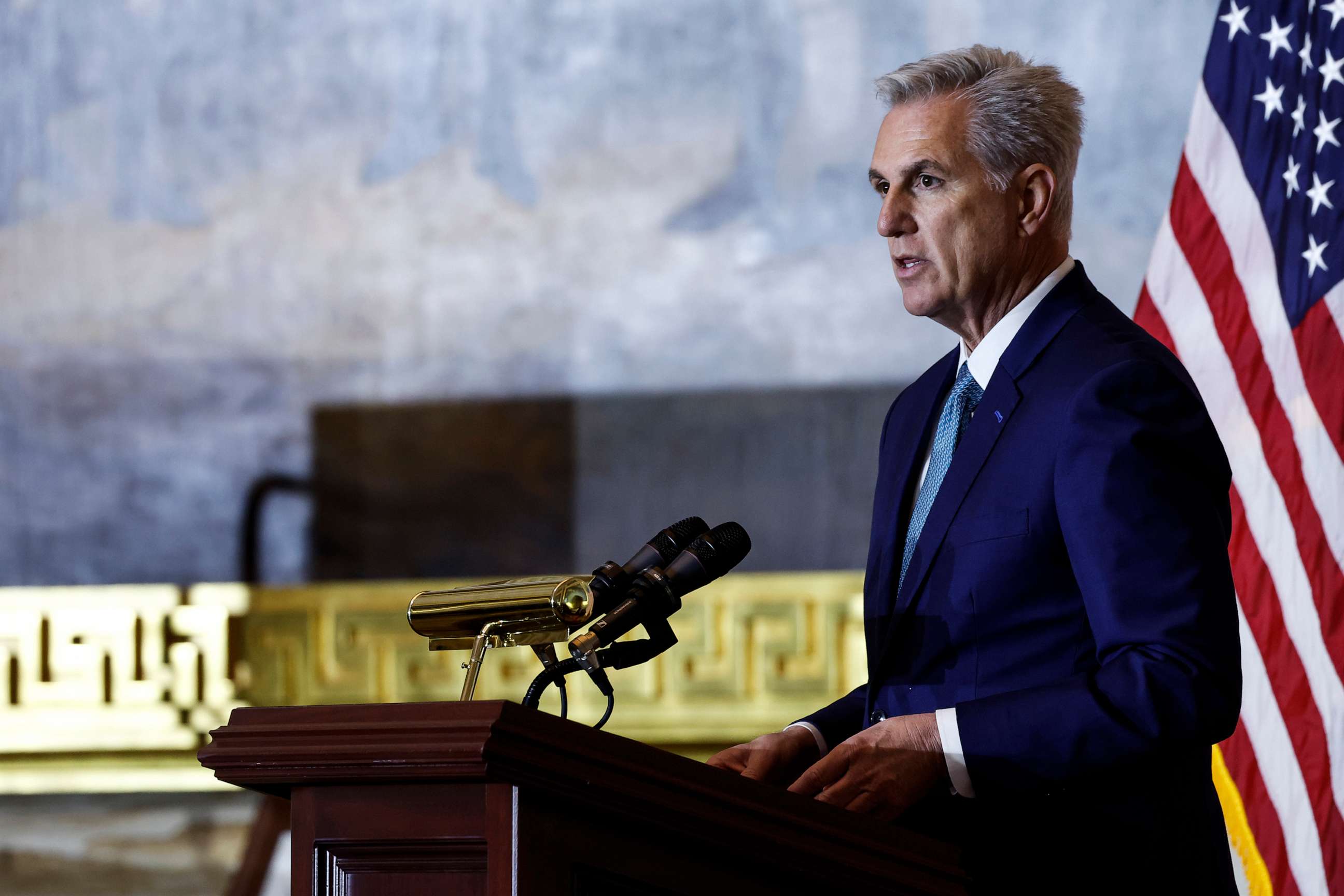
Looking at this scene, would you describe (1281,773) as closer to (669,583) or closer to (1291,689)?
(1291,689)

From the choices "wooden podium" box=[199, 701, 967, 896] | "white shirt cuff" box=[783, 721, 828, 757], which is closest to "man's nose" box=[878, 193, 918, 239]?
"white shirt cuff" box=[783, 721, 828, 757]

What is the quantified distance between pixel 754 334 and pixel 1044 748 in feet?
11.3

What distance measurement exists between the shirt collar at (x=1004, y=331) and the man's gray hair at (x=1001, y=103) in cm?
7

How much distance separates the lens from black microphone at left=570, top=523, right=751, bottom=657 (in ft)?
4.27

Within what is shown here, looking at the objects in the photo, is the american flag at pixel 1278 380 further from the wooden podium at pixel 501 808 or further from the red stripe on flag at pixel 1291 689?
the wooden podium at pixel 501 808

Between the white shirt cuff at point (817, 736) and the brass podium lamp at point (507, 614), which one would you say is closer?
the brass podium lamp at point (507, 614)

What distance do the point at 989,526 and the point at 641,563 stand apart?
0.44 m

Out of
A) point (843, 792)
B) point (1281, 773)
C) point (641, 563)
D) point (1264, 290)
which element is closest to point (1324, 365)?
point (1264, 290)

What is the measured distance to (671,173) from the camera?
4.91 meters

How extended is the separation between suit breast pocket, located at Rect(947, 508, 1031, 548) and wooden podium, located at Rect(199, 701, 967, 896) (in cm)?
49

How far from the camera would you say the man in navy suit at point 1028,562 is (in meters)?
1.40

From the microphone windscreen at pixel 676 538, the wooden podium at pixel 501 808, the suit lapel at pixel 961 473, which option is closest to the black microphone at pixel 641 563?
the microphone windscreen at pixel 676 538

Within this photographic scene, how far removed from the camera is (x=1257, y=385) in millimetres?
3090

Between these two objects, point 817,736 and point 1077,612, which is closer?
point 1077,612
